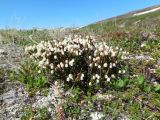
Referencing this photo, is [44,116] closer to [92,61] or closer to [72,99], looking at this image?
[72,99]

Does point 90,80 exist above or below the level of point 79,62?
below

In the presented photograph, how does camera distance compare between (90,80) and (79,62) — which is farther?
(79,62)

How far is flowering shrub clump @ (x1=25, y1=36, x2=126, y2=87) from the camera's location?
9.36 m

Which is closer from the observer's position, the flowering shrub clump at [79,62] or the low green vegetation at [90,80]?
the low green vegetation at [90,80]

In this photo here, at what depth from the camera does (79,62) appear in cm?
975

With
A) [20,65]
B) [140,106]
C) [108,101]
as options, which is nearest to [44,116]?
[108,101]

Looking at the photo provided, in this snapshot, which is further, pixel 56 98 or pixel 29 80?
pixel 29 80

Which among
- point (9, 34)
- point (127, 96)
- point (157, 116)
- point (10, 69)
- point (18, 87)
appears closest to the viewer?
point (157, 116)

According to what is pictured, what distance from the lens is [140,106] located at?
8.59 metres

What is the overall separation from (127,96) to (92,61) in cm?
128

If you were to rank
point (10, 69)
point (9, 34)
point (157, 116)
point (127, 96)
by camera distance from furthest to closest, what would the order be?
point (9, 34)
point (10, 69)
point (127, 96)
point (157, 116)

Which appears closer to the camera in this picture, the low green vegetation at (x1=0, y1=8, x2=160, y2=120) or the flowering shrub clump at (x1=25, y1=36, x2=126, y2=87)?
the low green vegetation at (x1=0, y1=8, x2=160, y2=120)

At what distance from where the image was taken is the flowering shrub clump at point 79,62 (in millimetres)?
9359

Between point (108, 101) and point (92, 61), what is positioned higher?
point (92, 61)
